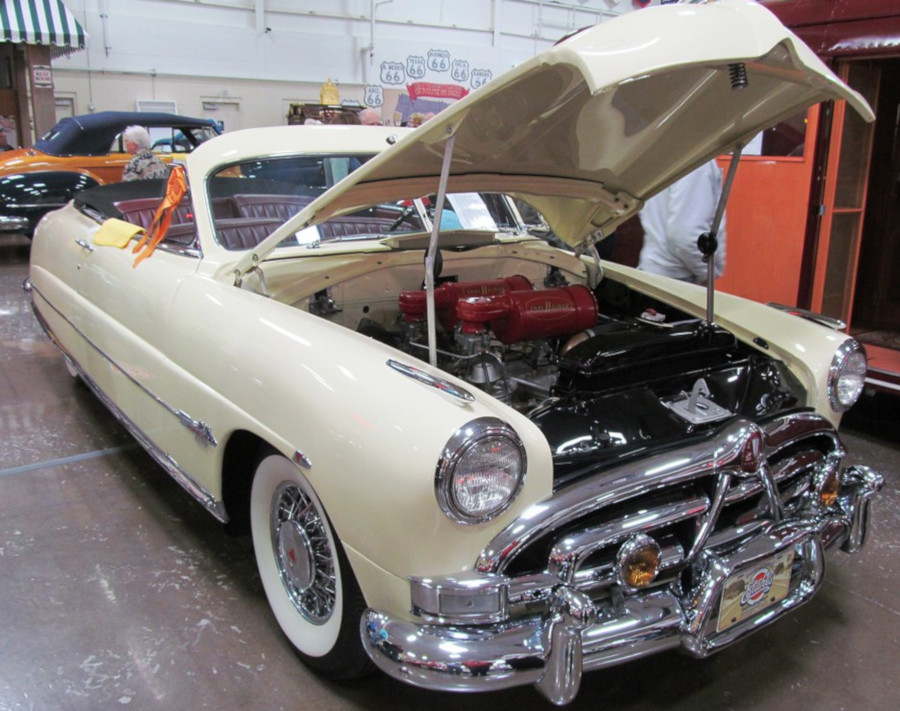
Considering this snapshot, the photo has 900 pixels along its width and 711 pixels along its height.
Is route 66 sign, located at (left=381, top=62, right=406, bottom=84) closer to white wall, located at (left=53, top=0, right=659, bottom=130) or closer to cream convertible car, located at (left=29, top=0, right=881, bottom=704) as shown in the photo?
white wall, located at (left=53, top=0, right=659, bottom=130)

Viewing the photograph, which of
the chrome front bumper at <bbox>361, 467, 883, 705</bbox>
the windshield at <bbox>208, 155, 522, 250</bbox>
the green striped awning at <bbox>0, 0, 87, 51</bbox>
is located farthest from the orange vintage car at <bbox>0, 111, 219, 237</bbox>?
the chrome front bumper at <bbox>361, 467, 883, 705</bbox>

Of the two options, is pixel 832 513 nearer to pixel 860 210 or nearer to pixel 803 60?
pixel 803 60

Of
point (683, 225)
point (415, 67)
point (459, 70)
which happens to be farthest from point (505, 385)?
point (459, 70)

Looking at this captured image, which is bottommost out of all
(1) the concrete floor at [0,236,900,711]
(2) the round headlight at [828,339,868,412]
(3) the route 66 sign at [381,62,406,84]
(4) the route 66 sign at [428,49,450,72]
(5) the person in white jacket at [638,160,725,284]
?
(1) the concrete floor at [0,236,900,711]

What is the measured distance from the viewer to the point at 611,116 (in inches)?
84.0

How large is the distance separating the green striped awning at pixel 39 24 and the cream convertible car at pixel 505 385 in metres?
8.76

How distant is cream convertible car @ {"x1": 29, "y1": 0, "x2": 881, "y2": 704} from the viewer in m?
1.67

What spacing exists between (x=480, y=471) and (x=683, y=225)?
2446mm

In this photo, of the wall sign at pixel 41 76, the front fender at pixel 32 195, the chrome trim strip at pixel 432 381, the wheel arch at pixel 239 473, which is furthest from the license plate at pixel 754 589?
the wall sign at pixel 41 76

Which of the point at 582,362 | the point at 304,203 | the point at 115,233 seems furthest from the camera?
the point at 304,203

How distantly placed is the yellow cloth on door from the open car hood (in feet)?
2.98

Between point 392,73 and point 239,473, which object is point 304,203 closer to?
point 239,473

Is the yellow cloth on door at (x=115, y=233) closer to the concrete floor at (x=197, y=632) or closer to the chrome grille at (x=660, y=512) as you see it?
the concrete floor at (x=197, y=632)

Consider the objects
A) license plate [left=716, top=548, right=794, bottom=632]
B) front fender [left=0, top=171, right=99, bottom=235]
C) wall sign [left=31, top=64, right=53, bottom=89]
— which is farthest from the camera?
wall sign [left=31, top=64, right=53, bottom=89]
